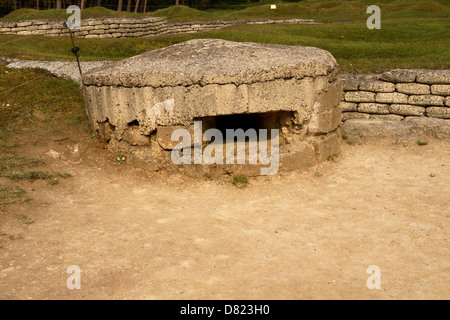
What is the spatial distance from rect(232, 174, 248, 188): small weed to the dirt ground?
12 cm

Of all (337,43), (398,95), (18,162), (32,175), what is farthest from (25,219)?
(337,43)

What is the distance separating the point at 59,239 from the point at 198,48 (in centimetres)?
453

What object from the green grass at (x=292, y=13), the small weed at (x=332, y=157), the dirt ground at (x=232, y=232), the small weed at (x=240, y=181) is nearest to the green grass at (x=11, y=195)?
the dirt ground at (x=232, y=232)

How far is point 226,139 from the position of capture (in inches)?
364

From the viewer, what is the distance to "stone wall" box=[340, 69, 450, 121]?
10.4 meters

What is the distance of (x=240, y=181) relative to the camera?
8430mm

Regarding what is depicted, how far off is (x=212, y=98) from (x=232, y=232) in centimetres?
260

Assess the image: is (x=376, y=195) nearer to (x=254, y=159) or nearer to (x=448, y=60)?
(x=254, y=159)

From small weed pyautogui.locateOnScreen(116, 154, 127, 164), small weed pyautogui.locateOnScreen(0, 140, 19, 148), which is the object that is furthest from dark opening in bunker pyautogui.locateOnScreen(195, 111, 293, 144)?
small weed pyautogui.locateOnScreen(0, 140, 19, 148)

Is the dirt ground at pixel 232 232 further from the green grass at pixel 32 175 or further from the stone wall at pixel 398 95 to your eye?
the stone wall at pixel 398 95

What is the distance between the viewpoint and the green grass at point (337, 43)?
551 inches

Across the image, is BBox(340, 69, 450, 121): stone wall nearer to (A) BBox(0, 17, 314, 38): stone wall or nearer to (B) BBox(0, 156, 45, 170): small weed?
(B) BBox(0, 156, 45, 170): small weed
